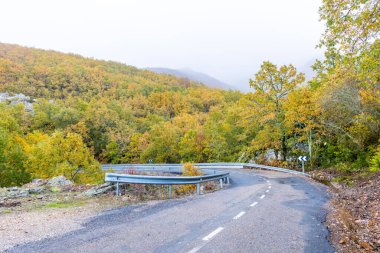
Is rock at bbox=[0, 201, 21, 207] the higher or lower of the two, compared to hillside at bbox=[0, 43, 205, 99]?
lower

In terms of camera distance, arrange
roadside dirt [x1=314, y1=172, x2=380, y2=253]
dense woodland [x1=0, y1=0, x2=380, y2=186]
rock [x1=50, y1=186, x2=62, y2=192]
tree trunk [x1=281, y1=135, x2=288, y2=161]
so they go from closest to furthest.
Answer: roadside dirt [x1=314, y1=172, x2=380, y2=253], dense woodland [x1=0, y1=0, x2=380, y2=186], rock [x1=50, y1=186, x2=62, y2=192], tree trunk [x1=281, y1=135, x2=288, y2=161]

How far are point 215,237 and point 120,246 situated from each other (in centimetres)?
178

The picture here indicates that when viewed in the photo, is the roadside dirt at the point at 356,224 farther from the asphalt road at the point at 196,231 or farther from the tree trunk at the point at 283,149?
the tree trunk at the point at 283,149

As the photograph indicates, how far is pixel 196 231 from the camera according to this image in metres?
5.99

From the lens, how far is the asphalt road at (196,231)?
16.1ft

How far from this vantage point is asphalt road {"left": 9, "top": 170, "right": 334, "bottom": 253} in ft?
16.1

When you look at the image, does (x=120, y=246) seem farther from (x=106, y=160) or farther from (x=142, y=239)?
(x=106, y=160)

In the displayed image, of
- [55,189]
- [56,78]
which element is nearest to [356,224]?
[55,189]

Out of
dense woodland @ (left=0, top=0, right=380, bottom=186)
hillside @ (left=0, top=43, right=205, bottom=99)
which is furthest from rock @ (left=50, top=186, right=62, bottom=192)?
hillside @ (left=0, top=43, right=205, bottom=99)

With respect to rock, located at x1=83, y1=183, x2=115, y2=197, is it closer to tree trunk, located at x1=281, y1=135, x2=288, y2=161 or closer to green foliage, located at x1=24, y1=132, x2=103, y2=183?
green foliage, located at x1=24, y1=132, x2=103, y2=183

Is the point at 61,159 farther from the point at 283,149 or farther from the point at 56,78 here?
the point at 56,78

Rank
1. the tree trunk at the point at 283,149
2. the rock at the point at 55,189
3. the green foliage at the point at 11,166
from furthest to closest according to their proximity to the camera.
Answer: the tree trunk at the point at 283,149, the green foliage at the point at 11,166, the rock at the point at 55,189

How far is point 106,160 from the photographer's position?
64.4m

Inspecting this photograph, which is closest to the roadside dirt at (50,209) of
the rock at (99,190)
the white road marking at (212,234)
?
the rock at (99,190)
